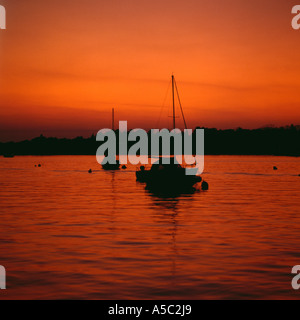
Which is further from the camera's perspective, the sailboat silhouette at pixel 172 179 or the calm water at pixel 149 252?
the sailboat silhouette at pixel 172 179

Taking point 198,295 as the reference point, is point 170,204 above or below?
above

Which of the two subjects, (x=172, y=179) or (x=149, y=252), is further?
(x=172, y=179)

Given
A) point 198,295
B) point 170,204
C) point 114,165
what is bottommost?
point 198,295

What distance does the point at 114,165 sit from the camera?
119 m

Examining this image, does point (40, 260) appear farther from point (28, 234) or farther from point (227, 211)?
point (227, 211)

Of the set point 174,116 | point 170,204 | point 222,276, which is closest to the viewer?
point 222,276

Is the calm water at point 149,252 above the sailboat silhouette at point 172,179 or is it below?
below

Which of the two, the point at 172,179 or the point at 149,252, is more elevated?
the point at 172,179

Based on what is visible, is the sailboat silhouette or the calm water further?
the sailboat silhouette

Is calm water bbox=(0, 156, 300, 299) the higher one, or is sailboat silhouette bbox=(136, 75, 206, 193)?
sailboat silhouette bbox=(136, 75, 206, 193)

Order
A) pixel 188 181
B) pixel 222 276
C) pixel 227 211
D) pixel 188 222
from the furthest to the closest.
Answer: pixel 188 181, pixel 227 211, pixel 188 222, pixel 222 276

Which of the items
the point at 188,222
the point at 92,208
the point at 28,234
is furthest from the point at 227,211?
the point at 28,234

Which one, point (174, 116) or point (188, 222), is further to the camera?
point (174, 116)

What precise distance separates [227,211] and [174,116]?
101 ft
